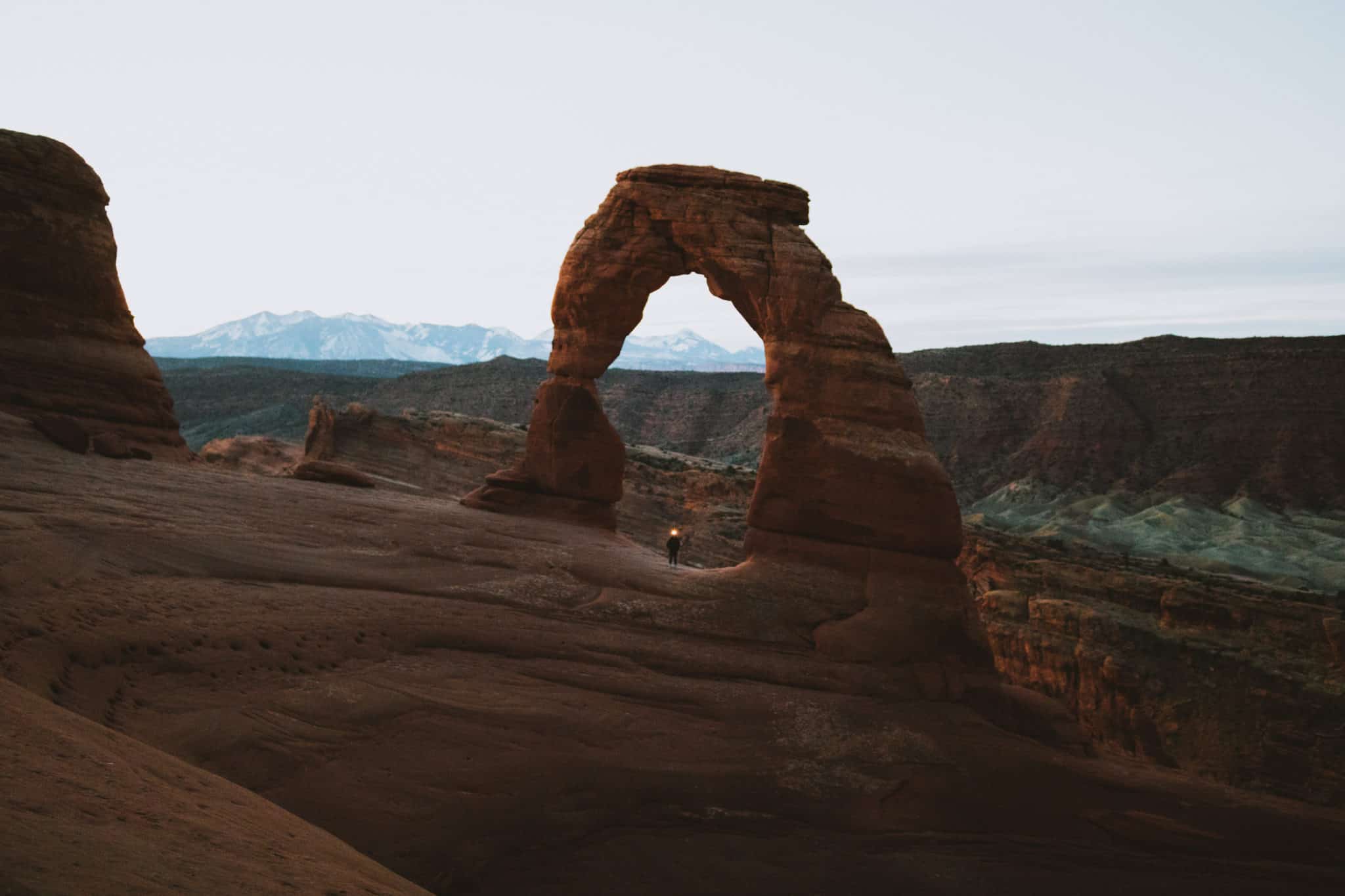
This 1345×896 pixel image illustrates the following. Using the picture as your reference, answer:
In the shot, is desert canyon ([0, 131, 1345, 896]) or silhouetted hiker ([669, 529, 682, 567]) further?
silhouetted hiker ([669, 529, 682, 567])

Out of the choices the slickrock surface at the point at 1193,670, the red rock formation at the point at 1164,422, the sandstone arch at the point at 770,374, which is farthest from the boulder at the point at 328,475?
the red rock formation at the point at 1164,422

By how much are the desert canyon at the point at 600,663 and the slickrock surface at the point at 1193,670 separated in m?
0.08

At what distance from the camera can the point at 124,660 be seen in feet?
30.3

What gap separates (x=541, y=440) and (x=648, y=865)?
1174cm

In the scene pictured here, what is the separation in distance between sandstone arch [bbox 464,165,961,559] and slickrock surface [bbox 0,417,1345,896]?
4.32 feet

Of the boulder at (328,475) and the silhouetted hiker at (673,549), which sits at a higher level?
the boulder at (328,475)

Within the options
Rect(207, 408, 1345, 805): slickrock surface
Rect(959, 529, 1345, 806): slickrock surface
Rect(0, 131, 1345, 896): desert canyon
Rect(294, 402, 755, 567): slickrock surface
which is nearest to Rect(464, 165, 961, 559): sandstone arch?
Rect(0, 131, 1345, 896): desert canyon

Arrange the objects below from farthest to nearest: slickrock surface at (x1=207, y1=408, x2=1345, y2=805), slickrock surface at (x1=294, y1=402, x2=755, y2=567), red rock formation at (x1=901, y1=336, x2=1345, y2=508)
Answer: red rock formation at (x1=901, y1=336, x2=1345, y2=508) < slickrock surface at (x1=294, y1=402, x2=755, y2=567) < slickrock surface at (x1=207, y1=408, x2=1345, y2=805)

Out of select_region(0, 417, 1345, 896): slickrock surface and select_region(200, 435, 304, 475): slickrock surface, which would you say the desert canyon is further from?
select_region(200, 435, 304, 475): slickrock surface

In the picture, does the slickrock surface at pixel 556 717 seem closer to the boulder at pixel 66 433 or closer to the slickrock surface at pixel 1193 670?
the boulder at pixel 66 433

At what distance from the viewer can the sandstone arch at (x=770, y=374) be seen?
1535 centimetres

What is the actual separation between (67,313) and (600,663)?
14944 millimetres

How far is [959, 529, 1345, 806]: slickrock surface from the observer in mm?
20203

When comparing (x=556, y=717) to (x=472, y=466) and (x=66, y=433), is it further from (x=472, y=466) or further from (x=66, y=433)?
(x=472, y=466)
